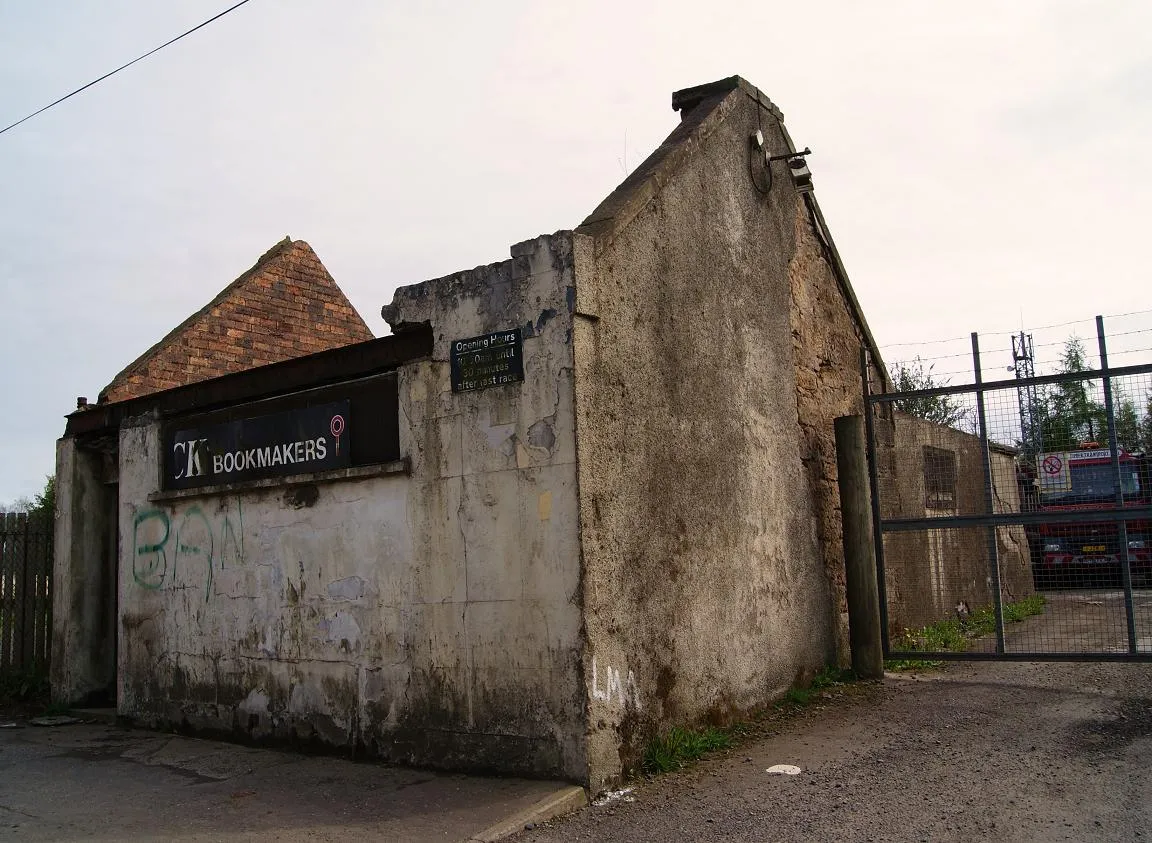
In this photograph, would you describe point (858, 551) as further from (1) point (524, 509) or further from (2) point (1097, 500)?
(1) point (524, 509)

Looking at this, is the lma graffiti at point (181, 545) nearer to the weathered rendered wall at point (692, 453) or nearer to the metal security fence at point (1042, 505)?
the weathered rendered wall at point (692, 453)

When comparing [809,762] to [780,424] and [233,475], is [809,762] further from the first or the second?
[233,475]

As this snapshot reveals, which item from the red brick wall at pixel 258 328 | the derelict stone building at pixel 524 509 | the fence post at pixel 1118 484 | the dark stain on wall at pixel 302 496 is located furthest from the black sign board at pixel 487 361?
the red brick wall at pixel 258 328

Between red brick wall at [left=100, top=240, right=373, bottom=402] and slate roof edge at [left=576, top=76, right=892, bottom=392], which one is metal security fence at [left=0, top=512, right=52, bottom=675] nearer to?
red brick wall at [left=100, top=240, right=373, bottom=402]

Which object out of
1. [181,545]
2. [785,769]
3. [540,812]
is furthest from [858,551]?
[181,545]

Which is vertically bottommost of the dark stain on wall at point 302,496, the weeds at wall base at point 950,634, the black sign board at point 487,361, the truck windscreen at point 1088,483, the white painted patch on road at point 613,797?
the white painted patch on road at point 613,797

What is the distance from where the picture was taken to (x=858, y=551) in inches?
347

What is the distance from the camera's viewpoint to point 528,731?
5.62 meters

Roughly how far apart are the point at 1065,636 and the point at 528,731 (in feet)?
17.9

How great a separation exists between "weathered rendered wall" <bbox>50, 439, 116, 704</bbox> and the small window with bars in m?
8.43

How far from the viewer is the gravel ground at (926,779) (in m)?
4.83

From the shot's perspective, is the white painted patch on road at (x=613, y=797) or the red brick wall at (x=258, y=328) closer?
the white painted patch on road at (x=613, y=797)

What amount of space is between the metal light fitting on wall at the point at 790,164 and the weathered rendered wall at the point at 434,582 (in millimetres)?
3764

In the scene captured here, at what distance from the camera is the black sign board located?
5.95m
